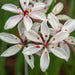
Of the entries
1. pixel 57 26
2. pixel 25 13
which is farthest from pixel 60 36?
pixel 25 13

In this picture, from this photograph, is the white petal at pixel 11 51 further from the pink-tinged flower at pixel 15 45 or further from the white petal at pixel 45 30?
the white petal at pixel 45 30

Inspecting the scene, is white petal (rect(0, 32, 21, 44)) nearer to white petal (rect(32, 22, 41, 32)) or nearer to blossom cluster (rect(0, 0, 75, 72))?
blossom cluster (rect(0, 0, 75, 72))

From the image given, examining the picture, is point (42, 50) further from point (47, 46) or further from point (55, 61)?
point (55, 61)

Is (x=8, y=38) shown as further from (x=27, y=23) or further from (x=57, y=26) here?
(x=57, y=26)

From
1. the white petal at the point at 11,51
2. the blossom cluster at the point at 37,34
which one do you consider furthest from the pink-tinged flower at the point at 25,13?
the white petal at the point at 11,51

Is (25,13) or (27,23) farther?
(25,13)

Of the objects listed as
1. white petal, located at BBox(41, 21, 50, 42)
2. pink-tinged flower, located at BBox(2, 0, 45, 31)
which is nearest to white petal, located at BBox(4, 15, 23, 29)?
pink-tinged flower, located at BBox(2, 0, 45, 31)

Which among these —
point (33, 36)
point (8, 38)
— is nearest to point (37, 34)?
point (33, 36)

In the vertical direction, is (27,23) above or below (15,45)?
above
